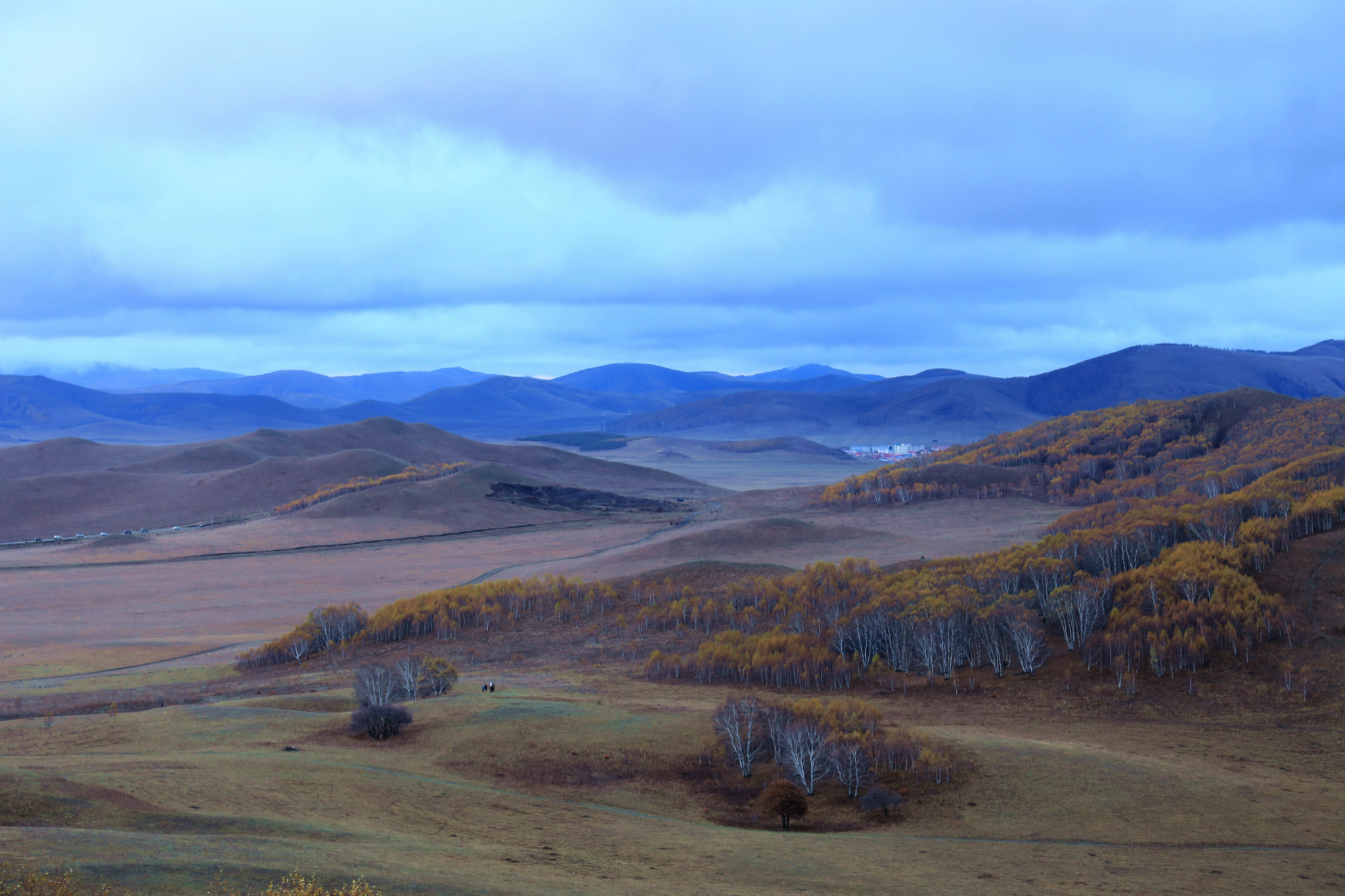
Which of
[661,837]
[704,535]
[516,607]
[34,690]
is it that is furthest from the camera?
[704,535]

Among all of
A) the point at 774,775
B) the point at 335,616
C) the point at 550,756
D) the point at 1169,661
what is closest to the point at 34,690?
the point at 335,616

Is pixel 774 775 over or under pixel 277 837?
under

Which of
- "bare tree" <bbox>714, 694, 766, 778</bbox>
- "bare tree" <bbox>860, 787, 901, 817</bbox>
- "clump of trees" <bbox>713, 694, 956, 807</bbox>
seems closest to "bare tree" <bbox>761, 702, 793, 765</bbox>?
"clump of trees" <bbox>713, 694, 956, 807</bbox>

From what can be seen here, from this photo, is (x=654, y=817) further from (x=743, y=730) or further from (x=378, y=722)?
(x=378, y=722)

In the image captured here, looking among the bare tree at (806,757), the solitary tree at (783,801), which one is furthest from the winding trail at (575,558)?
the solitary tree at (783,801)

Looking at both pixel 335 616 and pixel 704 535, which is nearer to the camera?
pixel 335 616

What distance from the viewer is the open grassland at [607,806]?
1653cm

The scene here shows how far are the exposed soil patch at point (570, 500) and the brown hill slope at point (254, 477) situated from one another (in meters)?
3.18

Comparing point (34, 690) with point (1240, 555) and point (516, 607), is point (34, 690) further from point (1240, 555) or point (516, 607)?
point (1240, 555)

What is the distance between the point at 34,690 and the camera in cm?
3847

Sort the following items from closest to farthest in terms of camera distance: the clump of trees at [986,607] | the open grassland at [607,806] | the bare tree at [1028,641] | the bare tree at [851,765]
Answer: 1. the open grassland at [607,806]
2. the bare tree at [851,765]
3. the clump of trees at [986,607]
4. the bare tree at [1028,641]

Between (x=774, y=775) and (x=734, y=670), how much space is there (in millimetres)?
15278

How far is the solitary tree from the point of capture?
24.2m

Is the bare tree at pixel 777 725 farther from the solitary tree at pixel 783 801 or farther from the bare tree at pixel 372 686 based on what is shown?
the bare tree at pixel 372 686
